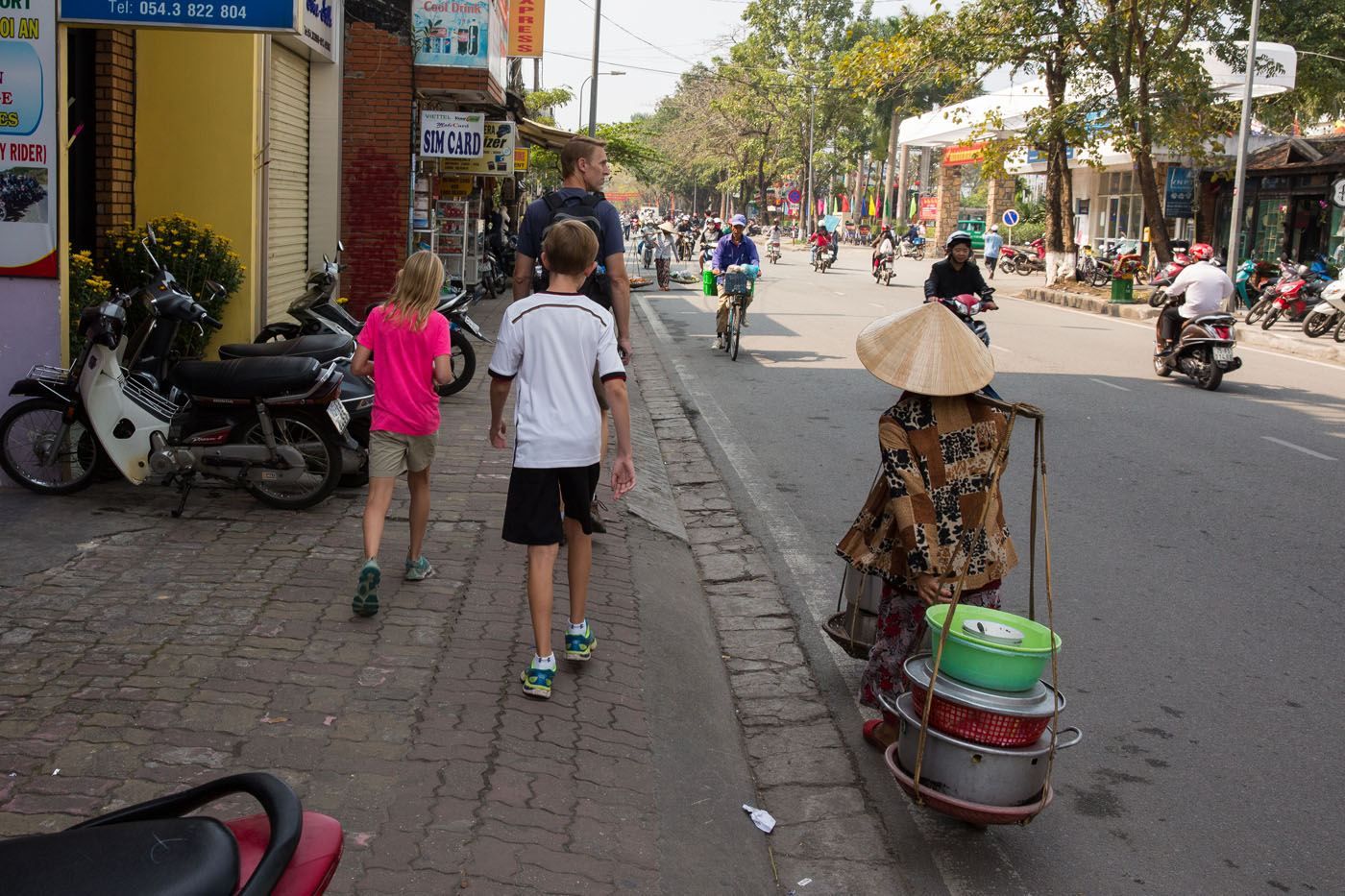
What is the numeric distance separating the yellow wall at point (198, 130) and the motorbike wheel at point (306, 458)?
3594mm

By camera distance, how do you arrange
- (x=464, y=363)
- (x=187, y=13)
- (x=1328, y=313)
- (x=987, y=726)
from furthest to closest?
(x=1328, y=313), (x=464, y=363), (x=187, y=13), (x=987, y=726)

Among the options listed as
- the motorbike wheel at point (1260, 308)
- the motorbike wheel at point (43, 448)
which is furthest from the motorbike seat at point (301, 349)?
the motorbike wheel at point (1260, 308)

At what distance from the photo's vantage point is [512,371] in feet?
15.8

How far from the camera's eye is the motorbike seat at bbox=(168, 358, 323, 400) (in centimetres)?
713

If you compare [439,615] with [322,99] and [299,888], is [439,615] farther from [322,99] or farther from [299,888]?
[322,99]

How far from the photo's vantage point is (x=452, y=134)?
55.2 ft

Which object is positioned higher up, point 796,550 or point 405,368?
point 405,368

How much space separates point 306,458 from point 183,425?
0.69 metres

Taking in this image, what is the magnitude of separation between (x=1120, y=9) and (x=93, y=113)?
A: 24.0 metres

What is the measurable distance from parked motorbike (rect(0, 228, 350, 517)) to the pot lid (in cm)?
427

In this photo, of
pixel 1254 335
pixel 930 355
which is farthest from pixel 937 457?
pixel 1254 335

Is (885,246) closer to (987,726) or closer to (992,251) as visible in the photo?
(992,251)

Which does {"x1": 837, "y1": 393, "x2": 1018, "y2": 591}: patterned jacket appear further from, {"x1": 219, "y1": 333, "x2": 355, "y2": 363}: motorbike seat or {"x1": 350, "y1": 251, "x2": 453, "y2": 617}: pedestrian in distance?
{"x1": 219, "y1": 333, "x2": 355, "y2": 363}: motorbike seat

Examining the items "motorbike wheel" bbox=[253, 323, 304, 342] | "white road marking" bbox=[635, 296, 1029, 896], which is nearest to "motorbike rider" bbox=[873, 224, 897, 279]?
"white road marking" bbox=[635, 296, 1029, 896]
